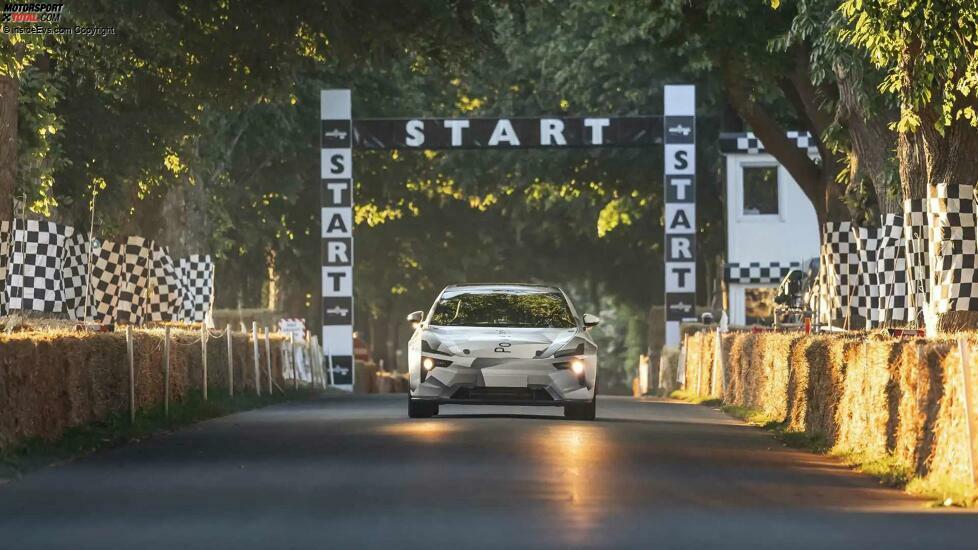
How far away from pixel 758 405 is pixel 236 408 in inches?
287

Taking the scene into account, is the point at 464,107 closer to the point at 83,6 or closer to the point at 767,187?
the point at 767,187

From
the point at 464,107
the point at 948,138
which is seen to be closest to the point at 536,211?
the point at 464,107

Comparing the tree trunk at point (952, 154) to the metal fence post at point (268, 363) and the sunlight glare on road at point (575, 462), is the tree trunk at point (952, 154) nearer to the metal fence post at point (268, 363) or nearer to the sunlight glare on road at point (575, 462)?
the sunlight glare on road at point (575, 462)

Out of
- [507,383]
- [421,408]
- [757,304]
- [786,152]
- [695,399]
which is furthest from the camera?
[757,304]

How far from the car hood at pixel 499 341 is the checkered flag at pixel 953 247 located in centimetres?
417

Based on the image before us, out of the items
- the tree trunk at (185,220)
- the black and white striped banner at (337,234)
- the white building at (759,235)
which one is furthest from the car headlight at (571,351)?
the white building at (759,235)

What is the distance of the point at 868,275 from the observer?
32.8 metres

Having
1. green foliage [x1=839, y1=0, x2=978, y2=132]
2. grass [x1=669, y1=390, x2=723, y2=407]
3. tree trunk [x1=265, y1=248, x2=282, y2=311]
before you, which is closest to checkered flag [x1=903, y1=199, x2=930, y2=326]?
green foliage [x1=839, y1=0, x2=978, y2=132]

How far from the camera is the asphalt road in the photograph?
12133 millimetres

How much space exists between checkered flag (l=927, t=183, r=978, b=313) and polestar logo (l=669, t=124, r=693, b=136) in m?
28.0

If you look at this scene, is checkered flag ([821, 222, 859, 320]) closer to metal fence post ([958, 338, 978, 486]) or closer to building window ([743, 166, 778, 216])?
metal fence post ([958, 338, 978, 486])

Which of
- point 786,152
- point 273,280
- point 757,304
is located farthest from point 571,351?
point 273,280

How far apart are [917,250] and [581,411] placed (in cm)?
433

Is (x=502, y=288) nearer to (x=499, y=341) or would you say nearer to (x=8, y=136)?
(x=499, y=341)
